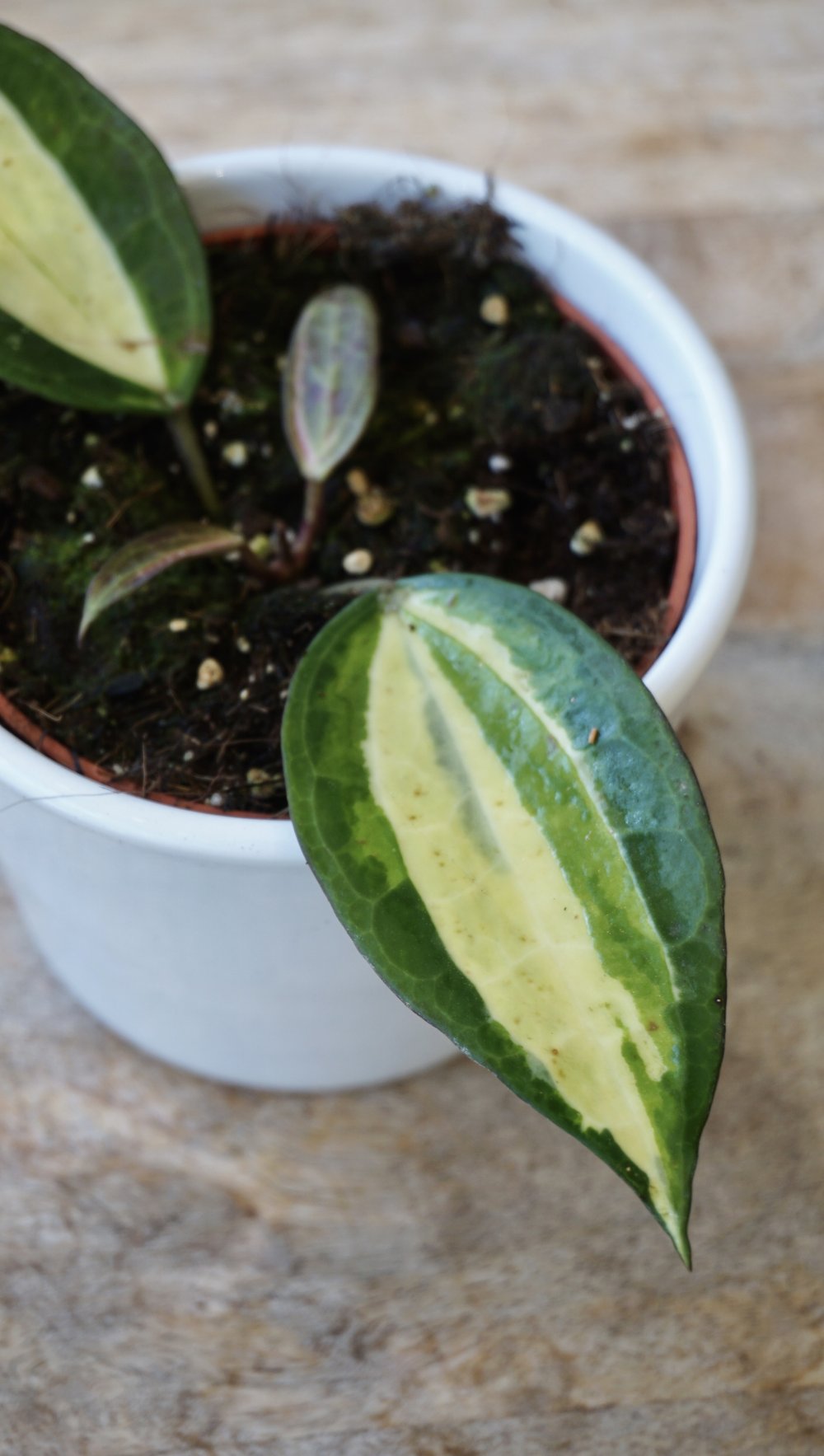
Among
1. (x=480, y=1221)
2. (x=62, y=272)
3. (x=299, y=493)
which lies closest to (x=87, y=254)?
(x=62, y=272)

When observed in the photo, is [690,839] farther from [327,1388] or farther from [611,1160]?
[327,1388]

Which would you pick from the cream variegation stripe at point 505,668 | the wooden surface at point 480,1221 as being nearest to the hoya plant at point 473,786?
the cream variegation stripe at point 505,668

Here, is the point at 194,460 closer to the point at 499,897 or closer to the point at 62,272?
the point at 62,272

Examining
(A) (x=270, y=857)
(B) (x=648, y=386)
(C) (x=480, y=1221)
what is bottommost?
(C) (x=480, y=1221)

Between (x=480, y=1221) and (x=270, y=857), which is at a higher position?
(x=270, y=857)

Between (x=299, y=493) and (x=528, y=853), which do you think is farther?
(x=299, y=493)
